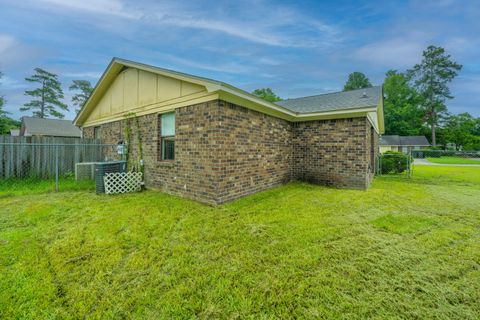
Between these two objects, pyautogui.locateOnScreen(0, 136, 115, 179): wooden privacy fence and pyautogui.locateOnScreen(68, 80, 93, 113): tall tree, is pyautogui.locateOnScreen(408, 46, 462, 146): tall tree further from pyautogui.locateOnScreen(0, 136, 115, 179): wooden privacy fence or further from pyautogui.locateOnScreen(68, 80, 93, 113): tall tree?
pyautogui.locateOnScreen(68, 80, 93, 113): tall tree

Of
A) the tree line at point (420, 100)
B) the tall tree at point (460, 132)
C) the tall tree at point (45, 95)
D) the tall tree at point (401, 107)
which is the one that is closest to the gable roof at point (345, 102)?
the tree line at point (420, 100)

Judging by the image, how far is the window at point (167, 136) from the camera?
20.8ft

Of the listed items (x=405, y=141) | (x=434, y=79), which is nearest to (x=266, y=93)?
(x=405, y=141)

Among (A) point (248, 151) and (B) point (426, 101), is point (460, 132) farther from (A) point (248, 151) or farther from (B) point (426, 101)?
(A) point (248, 151)

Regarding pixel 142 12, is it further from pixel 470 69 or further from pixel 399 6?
pixel 470 69

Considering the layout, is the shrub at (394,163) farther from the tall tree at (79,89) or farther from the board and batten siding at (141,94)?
the tall tree at (79,89)

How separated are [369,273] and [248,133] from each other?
4.29 meters

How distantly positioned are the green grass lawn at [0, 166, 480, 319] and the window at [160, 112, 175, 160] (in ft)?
6.94

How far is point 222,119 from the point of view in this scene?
502 centimetres

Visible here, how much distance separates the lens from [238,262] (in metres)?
2.57

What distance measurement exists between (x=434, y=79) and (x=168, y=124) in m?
51.7

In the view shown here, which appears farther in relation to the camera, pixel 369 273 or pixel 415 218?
pixel 415 218

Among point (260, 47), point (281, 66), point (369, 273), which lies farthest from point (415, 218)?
point (281, 66)

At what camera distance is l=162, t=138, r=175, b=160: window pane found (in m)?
6.38
